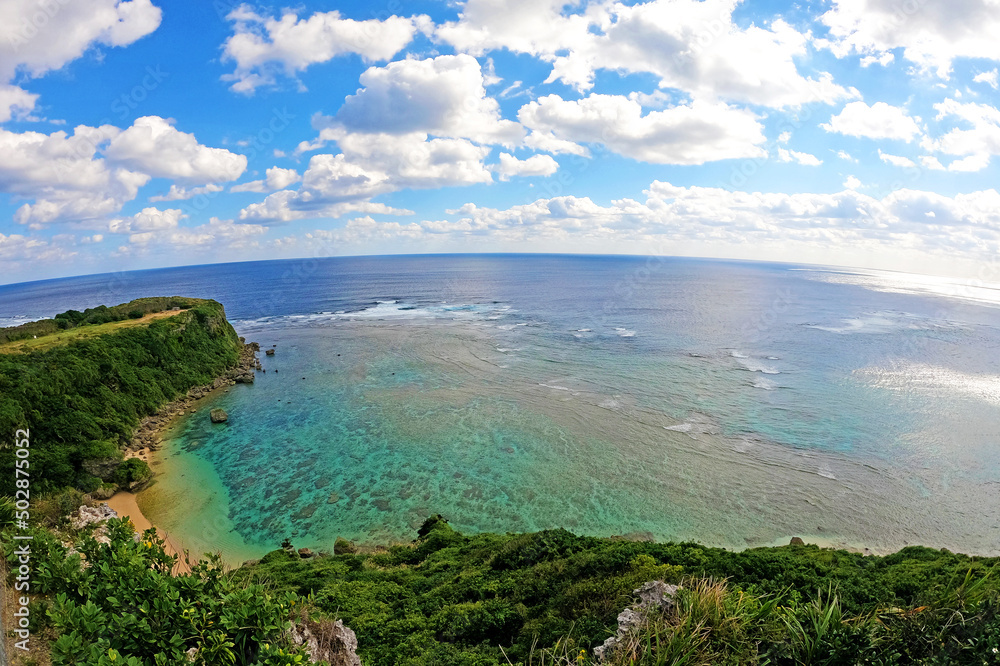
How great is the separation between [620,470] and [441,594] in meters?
20.7

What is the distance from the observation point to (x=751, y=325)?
278 ft

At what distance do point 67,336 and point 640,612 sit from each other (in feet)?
187

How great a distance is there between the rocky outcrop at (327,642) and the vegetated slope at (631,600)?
8.41 ft

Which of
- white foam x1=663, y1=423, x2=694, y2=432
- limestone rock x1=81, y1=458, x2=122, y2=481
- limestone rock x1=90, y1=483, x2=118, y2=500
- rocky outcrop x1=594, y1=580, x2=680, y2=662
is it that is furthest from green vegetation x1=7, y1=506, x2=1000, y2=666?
white foam x1=663, y1=423, x2=694, y2=432

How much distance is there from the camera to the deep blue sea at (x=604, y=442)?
2791 cm

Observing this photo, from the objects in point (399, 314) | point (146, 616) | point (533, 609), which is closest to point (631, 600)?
point (533, 609)

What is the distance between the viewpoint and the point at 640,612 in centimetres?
970

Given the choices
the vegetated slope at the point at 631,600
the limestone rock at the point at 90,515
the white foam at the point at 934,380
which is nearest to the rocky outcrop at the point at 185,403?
the limestone rock at the point at 90,515

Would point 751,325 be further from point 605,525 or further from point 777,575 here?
point 777,575

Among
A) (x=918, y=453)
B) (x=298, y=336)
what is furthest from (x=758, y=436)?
(x=298, y=336)

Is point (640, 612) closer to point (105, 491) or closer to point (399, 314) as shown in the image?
point (105, 491)

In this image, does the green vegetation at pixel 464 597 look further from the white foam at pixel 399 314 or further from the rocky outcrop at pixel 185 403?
the white foam at pixel 399 314

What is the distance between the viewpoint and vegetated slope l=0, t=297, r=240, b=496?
94.8 ft

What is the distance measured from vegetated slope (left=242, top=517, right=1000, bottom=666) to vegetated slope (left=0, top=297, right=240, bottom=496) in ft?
62.3
